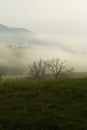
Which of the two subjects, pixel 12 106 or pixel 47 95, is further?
pixel 47 95

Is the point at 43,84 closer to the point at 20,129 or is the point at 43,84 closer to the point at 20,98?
the point at 20,98

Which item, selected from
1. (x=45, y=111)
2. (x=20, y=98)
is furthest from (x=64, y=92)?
(x=45, y=111)

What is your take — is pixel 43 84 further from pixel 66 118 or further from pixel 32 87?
pixel 66 118

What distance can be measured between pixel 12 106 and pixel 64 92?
462cm

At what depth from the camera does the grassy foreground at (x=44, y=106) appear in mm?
17719

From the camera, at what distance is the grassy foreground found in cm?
1772

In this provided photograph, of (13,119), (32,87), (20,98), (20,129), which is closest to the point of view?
(20,129)

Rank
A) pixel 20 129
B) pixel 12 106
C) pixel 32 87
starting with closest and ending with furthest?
pixel 20 129, pixel 12 106, pixel 32 87

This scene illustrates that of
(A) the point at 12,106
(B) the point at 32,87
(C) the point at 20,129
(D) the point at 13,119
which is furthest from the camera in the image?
(B) the point at 32,87

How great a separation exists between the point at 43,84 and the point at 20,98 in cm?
482

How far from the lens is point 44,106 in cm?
2100

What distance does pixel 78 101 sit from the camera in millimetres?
22016

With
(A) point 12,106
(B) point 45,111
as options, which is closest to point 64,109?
(B) point 45,111

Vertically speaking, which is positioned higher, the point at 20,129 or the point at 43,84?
the point at 43,84
